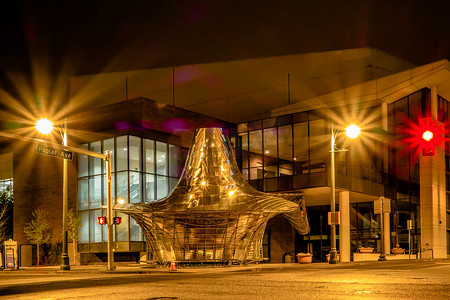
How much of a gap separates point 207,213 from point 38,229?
72.2 feet

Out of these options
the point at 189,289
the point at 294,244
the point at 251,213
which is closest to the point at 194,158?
the point at 251,213

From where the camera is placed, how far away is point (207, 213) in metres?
26.8

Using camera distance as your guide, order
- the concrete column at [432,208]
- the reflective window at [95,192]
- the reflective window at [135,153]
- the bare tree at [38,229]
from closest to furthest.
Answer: the reflective window at [135,153], the bare tree at [38,229], the reflective window at [95,192], the concrete column at [432,208]

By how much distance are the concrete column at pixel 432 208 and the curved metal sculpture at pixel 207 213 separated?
894 inches

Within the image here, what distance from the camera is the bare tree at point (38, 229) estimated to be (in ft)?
143

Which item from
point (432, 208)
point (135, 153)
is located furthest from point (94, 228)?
point (432, 208)

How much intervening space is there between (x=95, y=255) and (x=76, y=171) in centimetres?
708

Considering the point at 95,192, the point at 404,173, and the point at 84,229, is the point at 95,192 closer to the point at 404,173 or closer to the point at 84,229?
the point at 84,229

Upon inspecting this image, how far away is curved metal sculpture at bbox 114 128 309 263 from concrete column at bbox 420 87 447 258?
2270 centimetres

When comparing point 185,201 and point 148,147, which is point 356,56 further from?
point 185,201

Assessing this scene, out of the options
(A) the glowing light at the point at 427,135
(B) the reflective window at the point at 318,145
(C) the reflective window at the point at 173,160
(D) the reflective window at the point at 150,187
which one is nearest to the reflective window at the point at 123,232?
(D) the reflective window at the point at 150,187

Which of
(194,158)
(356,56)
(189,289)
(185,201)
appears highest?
(356,56)

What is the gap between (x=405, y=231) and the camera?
46719mm

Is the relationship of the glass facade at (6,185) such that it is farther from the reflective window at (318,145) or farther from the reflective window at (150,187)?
the reflective window at (318,145)
